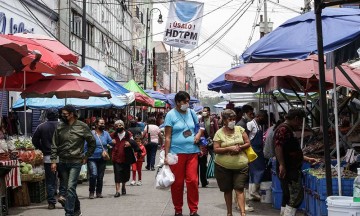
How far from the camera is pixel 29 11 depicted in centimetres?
2138

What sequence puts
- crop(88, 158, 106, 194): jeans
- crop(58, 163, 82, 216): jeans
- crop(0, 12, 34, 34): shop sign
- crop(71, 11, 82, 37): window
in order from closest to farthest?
1. crop(58, 163, 82, 216): jeans
2. crop(88, 158, 106, 194): jeans
3. crop(0, 12, 34, 34): shop sign
4. crop(71, 11, 82, 37): window

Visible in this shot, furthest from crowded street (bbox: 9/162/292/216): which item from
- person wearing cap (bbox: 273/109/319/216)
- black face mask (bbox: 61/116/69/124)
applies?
black face mask (bbox: 61/116/69/124)

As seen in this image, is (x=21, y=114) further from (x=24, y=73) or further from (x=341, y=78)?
(x=341, y=78)

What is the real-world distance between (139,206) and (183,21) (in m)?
10.9

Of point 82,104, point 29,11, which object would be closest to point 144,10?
point 29,11

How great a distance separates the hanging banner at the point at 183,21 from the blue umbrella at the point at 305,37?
1251 cm

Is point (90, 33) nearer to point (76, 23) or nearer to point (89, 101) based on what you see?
point (76, 23)

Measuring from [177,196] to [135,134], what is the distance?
5.42 metres

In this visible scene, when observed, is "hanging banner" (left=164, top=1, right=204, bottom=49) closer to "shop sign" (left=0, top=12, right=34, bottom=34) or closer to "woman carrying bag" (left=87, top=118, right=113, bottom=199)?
"shop sign" (left=0, top=12, right=34, bottom=34)

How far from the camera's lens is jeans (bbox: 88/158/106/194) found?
1209 cm

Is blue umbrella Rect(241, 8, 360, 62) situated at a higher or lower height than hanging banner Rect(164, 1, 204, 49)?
lower

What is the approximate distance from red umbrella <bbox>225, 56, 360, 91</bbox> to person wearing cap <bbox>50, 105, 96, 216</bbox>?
364 centimetres

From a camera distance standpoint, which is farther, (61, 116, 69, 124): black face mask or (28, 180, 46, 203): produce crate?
(28, 180, 46, 203): produce crate

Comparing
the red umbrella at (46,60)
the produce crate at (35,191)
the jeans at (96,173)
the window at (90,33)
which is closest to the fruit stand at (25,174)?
the produce crate at (35,191)
